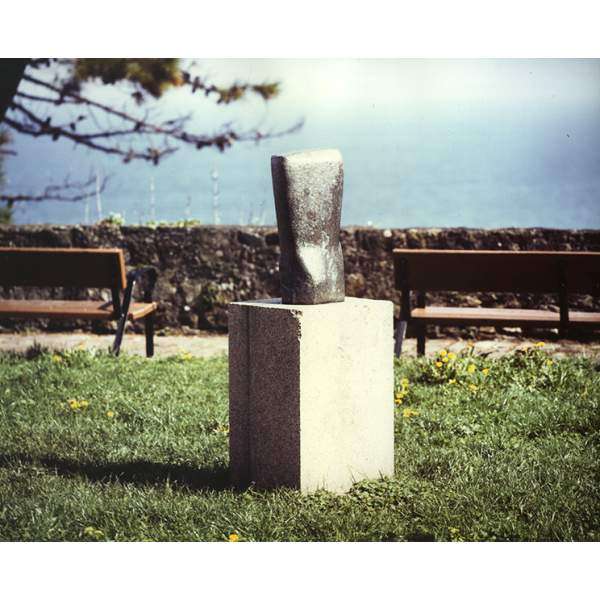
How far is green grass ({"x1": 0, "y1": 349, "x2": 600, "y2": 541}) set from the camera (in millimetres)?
4219

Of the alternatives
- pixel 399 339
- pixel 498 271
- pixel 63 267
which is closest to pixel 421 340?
pixel 399 339

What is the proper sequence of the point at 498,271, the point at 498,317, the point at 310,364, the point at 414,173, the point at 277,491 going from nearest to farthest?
the point at 310,364, the point at 277,491, the point at 498,317, the point at 498,271, the point at 414,173

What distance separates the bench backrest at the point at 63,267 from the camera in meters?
8.10

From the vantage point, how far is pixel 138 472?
5.00m

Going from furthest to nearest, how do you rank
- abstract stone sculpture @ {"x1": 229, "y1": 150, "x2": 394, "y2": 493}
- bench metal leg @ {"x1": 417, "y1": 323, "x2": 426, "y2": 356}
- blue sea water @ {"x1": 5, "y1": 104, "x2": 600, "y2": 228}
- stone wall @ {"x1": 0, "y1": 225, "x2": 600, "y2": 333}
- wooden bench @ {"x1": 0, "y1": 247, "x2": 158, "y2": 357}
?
blue sea water @ {"x1": 5, "y1": 104, "x2": 600, "y2": 228} → stone wall @ {"x1": 0, "y1": 225, "x2": 600, "y2": 333} → wooden bench @ {"x1": 0, "y1": 247, "x2": 158, "y2": 357} → bench metal leg @ {"x1": 417, "y1": 323, "x2": 426, "y2": 356} → abstract stone sculpture @ {"x1": 229, "y1": 150, "x2": 394, "y2": 493}

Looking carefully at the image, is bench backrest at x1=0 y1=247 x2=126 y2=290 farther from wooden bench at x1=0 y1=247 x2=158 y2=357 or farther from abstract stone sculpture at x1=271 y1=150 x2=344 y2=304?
abstract stone sculpture at x1=271 y1=150 x2=344 y2=304

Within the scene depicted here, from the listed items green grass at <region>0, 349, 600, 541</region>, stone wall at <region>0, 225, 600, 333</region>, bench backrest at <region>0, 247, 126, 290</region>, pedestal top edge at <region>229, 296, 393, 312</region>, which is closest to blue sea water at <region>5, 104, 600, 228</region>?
stone wall at <region>0, 225, 600, 333</region>

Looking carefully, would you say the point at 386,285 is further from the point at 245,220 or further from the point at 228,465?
the point at 228,465

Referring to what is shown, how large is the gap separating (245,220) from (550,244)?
3.55m

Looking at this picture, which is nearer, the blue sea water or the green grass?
the green grass

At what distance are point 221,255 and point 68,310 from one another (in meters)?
1.95

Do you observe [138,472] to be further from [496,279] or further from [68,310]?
[496,279]

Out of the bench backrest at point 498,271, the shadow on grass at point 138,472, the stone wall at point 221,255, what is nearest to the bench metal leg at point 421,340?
the bench backrest at point 498,271

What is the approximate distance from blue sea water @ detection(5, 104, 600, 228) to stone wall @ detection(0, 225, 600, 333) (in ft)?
96.4
